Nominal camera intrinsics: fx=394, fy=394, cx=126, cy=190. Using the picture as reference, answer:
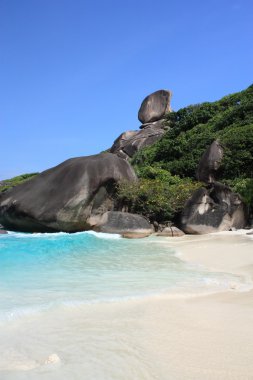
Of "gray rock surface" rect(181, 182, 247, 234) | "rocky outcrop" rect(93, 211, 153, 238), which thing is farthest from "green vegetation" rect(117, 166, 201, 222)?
"gray rock surface" rect(181, 182, 247, 234)

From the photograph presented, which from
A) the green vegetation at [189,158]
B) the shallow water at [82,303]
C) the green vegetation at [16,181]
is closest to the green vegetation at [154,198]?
the green vegetation at [189,158]

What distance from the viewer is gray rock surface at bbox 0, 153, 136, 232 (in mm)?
13578

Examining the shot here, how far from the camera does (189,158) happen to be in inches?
782

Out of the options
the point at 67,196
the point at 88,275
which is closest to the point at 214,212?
the point at 67,196

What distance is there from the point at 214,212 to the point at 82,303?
28.9 feet

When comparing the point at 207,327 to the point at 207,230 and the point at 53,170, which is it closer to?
the point at 207,230

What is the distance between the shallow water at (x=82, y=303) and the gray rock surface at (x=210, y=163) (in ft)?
27.1

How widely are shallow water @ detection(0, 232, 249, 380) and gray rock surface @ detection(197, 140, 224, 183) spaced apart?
8.25m

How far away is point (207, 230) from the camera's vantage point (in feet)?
40.6

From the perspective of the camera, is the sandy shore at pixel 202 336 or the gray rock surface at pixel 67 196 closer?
the sandy shore at pixel 202 336

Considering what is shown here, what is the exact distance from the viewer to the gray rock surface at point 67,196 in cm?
1358

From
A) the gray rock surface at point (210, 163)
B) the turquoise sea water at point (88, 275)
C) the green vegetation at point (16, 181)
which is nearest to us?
the turquoise sea water at point (88, 275)

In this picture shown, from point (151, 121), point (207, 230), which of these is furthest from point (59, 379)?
point (151, 121)

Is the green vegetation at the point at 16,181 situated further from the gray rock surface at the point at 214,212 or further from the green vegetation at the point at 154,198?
the gray rock surface at the point at 214,212
